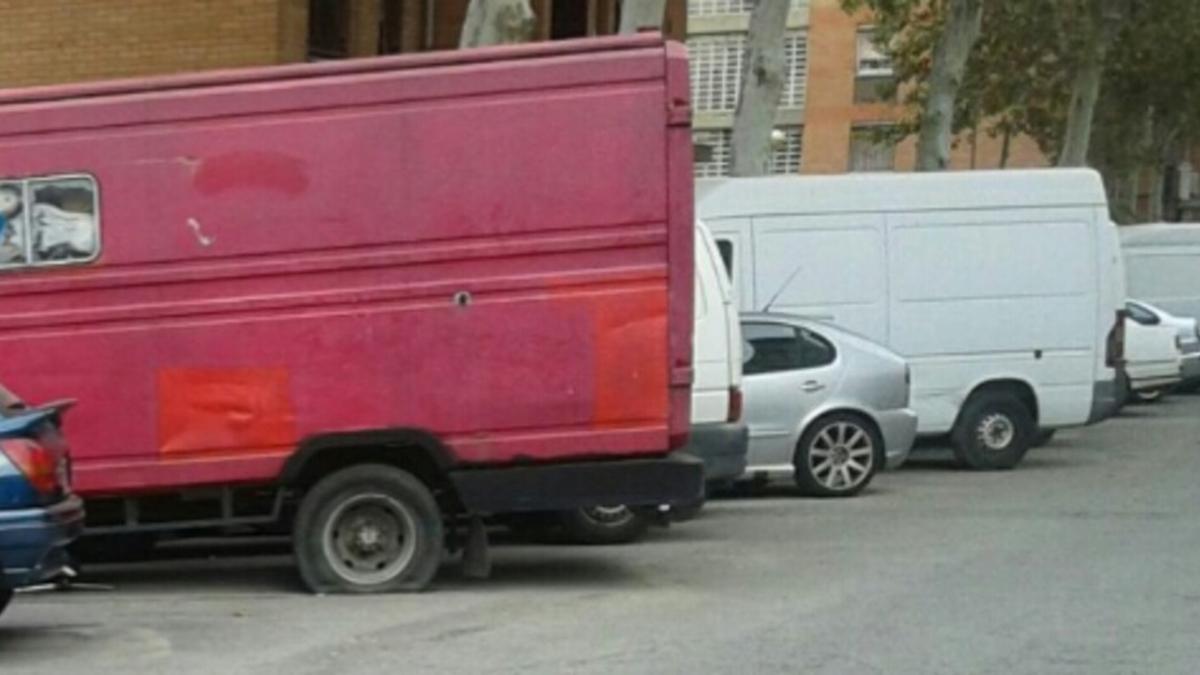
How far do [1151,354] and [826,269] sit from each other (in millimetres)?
8996

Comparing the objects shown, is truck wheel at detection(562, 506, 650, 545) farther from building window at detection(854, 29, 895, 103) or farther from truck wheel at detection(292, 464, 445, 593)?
building window at detection(854, 29, 895, 103)

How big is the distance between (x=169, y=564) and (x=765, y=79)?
29.3 ft

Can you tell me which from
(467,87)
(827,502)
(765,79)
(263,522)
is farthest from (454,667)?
(765,79)

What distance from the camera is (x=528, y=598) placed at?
10062 mm

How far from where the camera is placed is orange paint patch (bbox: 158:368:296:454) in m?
10.1

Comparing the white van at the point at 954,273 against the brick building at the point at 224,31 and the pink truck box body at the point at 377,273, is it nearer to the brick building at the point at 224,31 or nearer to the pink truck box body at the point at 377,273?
the brick building at the point at 224,31

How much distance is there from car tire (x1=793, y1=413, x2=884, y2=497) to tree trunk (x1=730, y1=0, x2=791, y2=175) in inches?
192

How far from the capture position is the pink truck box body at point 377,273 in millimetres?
9914

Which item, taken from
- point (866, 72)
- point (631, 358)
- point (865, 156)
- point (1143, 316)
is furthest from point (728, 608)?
point (865, 156)

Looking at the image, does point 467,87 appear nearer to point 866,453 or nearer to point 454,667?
point 454,667

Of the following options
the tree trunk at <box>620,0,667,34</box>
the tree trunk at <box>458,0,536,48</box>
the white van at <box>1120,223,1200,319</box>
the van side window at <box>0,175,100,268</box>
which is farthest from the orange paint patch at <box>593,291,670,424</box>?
the white van at <box>1120,223,1200,319</box>

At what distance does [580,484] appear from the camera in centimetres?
1002

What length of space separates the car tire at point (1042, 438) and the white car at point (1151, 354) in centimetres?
411

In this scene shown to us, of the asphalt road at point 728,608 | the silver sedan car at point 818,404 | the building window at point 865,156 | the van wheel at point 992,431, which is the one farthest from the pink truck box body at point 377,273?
the building window at point 865,156
